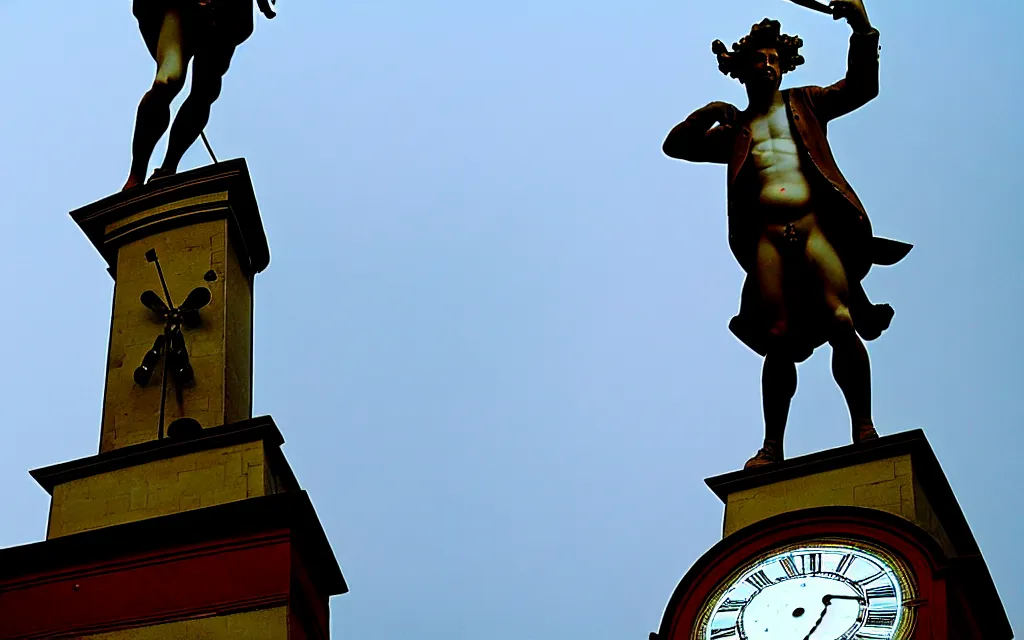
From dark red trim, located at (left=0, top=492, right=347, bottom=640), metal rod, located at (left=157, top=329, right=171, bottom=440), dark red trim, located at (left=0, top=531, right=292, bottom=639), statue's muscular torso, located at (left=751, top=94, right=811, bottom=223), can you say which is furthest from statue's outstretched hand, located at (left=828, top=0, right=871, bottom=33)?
dark red trim, located at (left=0, top=531, right=292, bottom=639)

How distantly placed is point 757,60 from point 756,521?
141 inches

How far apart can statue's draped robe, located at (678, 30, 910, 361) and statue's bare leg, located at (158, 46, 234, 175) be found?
3395 mm

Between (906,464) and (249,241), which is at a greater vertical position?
(249,241)

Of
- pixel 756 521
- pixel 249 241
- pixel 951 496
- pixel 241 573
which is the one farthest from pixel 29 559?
pixel 951 496

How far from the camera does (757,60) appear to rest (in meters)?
19.9

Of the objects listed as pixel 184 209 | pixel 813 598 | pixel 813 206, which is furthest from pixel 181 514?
pixel 813 206

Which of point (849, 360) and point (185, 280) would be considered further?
point (185, 280)

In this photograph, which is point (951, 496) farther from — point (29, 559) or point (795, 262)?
point (29, 559)

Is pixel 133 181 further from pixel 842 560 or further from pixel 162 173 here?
pixel 842 560

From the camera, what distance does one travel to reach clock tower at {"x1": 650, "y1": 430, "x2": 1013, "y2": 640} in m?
16.9

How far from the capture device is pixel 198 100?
66.7ft

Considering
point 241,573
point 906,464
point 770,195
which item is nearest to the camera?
point 241,573

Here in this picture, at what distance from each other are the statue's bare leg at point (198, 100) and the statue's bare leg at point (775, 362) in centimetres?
425

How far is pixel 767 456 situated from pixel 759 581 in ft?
4.50
